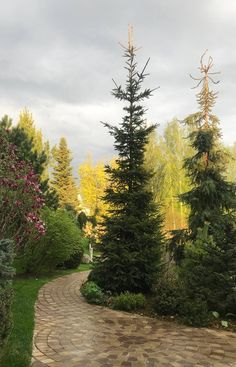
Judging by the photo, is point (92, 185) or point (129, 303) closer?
point (129, 303)

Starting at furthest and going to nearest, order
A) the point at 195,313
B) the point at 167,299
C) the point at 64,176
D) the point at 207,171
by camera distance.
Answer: the point at 64,176, the point at 207,171, the point at 167,299, the point at 195,313

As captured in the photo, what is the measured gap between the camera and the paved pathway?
5613mm

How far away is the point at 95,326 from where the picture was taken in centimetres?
762

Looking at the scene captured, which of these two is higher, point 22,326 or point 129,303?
point 129,303

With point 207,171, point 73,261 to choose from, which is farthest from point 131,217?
point 73,261

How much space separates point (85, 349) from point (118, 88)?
8.61 m

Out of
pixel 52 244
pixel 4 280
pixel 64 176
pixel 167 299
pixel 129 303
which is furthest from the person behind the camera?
pixel 64 176

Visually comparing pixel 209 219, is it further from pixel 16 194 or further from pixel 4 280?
pixel 4 280

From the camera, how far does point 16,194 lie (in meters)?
8.84

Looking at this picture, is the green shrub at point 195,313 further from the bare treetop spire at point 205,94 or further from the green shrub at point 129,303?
the bare treetop spire at point 205,94

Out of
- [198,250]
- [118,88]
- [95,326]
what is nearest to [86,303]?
[95,326]

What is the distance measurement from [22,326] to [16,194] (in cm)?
332

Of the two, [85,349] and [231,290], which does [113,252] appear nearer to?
[231,290]

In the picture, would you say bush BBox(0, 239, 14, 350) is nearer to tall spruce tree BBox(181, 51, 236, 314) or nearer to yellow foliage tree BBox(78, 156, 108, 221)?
tall spruce tree BBox(181, 51, 236, 314)
